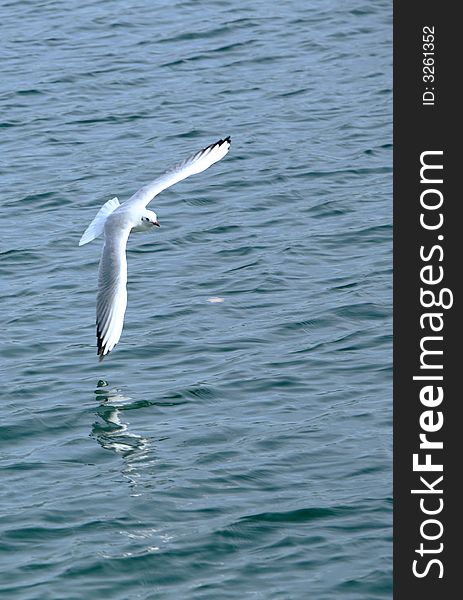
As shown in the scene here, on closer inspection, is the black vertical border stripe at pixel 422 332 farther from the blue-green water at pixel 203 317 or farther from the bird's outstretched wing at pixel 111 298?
the bird's outstretched wing at pixel 111 298

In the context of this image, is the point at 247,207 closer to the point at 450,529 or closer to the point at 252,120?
the point at 252,120

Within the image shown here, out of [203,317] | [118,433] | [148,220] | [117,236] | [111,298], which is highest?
[148,220]

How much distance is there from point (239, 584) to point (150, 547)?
0.81 metres

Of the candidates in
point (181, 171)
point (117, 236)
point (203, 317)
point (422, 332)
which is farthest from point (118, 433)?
point (181, 171)

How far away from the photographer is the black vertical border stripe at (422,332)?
9977 millimetres

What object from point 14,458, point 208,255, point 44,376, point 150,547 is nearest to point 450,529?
point 150,547

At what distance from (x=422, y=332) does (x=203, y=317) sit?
3985 mm

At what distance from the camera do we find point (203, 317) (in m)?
14.9

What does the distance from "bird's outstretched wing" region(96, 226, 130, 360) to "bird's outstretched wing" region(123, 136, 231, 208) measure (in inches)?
42.3

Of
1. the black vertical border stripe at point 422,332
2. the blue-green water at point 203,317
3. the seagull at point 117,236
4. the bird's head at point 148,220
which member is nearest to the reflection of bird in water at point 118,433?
the blue-green water at point 203,317

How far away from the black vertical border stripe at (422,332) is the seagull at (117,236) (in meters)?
2.12

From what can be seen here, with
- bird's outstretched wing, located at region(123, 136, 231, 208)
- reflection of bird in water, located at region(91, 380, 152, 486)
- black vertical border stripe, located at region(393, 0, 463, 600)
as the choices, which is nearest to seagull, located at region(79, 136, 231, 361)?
bird's outstretched wing, located at region(123, 136, 231, 208)

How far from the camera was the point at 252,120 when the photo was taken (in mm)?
20875

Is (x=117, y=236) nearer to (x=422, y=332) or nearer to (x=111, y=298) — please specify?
(x=111, y=298)
